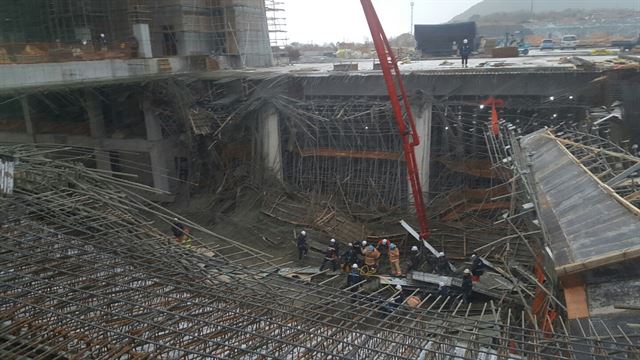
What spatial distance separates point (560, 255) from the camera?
5926 mm

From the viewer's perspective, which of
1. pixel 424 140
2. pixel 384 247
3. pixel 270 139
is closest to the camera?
pixel 384 247

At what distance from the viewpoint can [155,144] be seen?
19.0m

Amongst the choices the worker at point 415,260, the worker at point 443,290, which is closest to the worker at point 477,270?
the worker at point 443,290

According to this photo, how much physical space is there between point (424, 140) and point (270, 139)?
538cm

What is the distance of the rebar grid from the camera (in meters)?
5.07

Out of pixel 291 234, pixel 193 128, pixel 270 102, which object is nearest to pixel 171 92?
pixel 193 128

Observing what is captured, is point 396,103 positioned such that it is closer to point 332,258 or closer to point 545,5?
point 332,258

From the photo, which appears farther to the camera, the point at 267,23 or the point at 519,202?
the point at 267,23

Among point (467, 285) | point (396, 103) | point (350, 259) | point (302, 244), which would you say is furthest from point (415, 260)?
point (396, 103)

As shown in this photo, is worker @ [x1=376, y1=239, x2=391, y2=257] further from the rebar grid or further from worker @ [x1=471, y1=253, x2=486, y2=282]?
the rebar grid

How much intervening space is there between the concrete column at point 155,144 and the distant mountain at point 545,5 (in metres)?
93.1

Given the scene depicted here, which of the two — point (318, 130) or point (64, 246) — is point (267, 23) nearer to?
point (318, 130)

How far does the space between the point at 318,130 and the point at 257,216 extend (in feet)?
11.3

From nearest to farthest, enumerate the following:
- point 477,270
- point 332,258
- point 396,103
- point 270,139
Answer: point 477,270 < point 332,258 < point 396,103 < point 270,139
